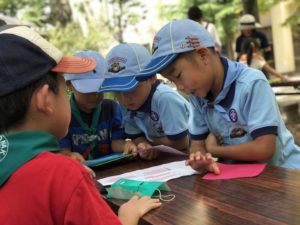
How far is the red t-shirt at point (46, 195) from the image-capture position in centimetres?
98

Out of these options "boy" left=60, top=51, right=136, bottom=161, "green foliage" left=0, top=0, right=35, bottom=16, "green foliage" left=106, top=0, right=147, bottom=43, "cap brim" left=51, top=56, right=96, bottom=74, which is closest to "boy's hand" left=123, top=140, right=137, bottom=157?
"boy" left=60, top=51, right=136, bottom=161

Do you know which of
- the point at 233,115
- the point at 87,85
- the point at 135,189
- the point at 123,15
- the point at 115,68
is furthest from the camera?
the point at 123,15

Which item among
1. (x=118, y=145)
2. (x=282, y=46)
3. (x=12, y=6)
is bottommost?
(x=282, y=46)

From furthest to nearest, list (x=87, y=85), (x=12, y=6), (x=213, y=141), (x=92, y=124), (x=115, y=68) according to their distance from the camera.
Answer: (x=12, y=6) < (x=92, y=124) < (x=87, y=85) < (x=115, y=68) < (x=213, y=141)

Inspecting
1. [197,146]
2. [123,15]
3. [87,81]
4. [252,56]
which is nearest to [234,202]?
[197,146]

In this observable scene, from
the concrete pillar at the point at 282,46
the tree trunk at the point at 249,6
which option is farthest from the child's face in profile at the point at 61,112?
the concrete pillar at the point at 282,46

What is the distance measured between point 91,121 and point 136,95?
1.26 feet

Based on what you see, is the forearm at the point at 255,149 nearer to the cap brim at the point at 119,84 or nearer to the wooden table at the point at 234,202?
the wooden table at the point at 234,202

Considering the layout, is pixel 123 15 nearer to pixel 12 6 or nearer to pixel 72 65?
pixel 12 6

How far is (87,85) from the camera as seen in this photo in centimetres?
239

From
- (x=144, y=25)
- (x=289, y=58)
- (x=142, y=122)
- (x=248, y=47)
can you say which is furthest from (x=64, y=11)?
(x=142, y=122)

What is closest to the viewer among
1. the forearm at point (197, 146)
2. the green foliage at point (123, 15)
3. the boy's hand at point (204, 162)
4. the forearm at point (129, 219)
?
the forearm at point (129, 219)

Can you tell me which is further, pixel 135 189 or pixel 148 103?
pixel 148 103

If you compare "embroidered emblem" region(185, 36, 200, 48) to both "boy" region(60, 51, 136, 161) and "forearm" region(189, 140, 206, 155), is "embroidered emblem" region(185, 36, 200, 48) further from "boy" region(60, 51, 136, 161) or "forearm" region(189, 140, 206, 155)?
"boy" region(60, 51, 136, 161)
